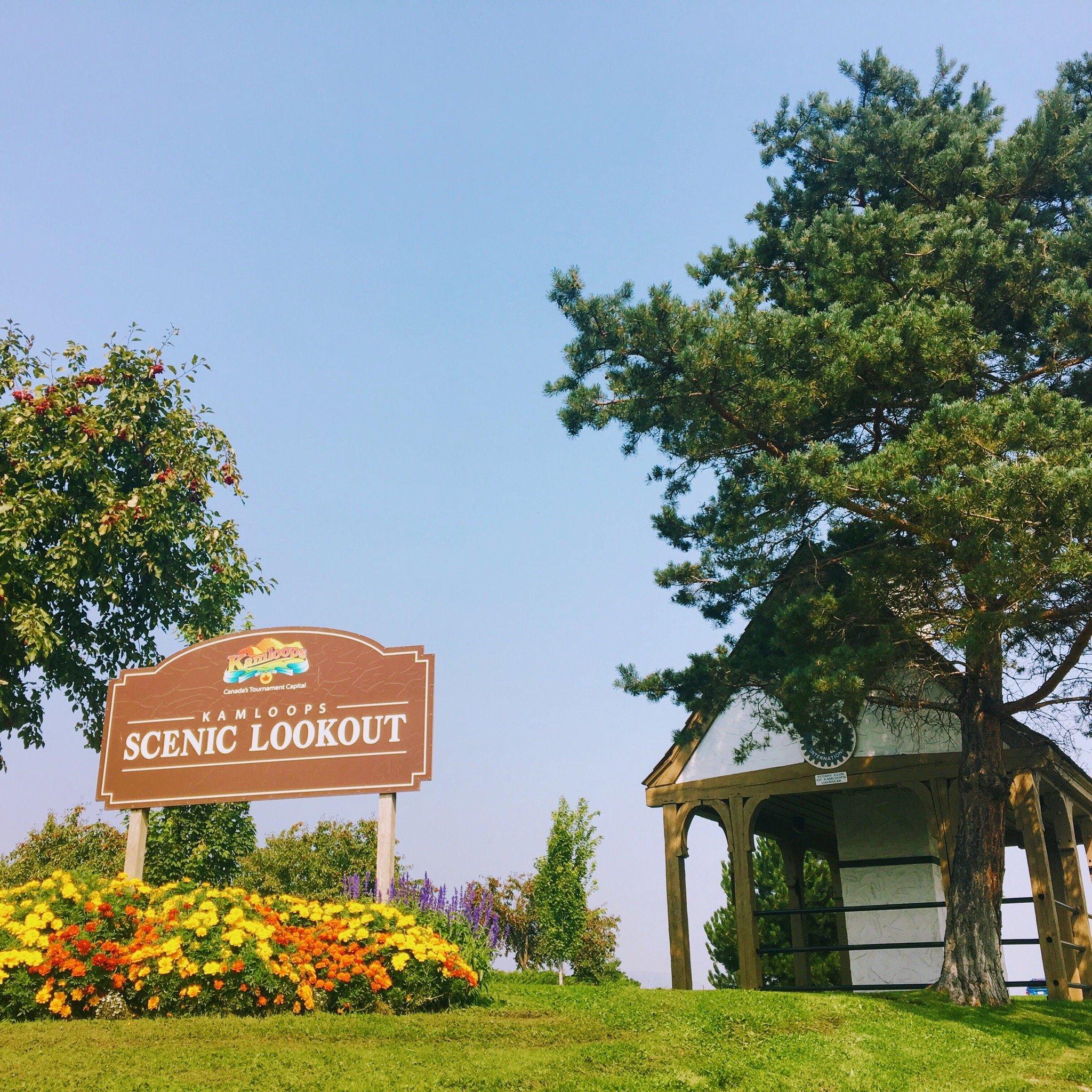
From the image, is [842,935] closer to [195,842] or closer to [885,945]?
[885,945]

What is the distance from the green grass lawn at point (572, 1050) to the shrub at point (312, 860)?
17.0 meters

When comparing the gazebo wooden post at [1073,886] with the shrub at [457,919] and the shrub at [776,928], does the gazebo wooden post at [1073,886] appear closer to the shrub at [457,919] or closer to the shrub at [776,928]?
the shrub at [776,928]

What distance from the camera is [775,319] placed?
13.1m

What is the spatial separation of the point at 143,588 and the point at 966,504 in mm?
17953

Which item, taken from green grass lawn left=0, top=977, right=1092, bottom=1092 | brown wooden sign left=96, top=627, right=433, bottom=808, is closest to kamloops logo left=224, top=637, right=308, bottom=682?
brown wooden sign left=96, top=627, right=433, bottom=808

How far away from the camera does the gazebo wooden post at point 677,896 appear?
664 inches

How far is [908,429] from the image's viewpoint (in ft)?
48.4

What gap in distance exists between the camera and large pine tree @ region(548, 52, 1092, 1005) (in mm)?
12211

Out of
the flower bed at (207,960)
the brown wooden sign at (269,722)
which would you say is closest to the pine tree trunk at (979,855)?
the flower bed at (207,960)

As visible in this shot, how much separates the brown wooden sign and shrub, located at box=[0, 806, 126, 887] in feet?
45.0

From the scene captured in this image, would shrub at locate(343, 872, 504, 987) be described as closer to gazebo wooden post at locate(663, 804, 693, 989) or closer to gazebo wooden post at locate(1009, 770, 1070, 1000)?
gazebo wooden post at locate(663, 804, 693, 989)

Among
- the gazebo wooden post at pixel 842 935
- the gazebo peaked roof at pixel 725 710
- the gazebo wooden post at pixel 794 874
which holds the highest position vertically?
the gazebo peaked roof at pixel 725 710

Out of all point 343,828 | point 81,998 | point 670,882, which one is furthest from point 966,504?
point 343,828

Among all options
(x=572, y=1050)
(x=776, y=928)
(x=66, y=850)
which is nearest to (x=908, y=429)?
(x=572, y=1050)
